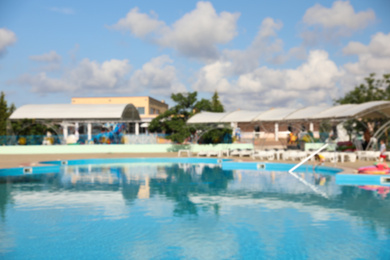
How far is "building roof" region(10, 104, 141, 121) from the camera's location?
1320 inches

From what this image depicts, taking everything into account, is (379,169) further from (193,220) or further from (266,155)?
(266,155)

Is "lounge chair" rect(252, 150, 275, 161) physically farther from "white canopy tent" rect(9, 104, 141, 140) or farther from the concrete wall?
"white canopy tent" rect(9, 104, 141, 140)

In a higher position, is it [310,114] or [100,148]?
[310,114]

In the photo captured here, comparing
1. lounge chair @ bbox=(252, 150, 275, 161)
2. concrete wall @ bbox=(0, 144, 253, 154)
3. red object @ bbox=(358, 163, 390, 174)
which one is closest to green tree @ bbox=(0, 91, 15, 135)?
concrete wall @ bbox=(0, 144, 253, 154)

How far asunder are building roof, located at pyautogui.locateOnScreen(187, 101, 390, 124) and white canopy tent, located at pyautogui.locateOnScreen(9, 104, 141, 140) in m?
9.40

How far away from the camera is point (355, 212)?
8.94 meters

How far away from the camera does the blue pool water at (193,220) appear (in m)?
6.36

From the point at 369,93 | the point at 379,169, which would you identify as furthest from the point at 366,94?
the point at 379,169

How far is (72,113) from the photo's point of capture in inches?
1344

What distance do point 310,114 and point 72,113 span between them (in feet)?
71.1

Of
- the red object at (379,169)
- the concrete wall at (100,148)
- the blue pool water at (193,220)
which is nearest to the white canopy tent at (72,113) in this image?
the concrete wall at (100,148)

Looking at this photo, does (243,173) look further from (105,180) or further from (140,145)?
(140,145)

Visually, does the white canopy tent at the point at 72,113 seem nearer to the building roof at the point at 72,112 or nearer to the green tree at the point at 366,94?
the building roof at the point at 72,112

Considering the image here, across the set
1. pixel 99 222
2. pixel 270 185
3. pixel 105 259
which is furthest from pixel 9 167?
pixel 105 259
